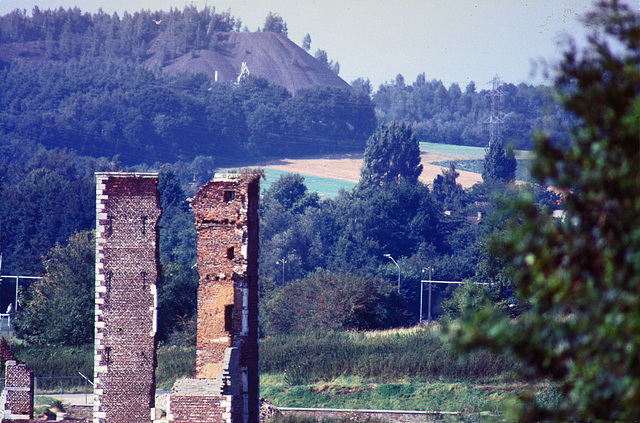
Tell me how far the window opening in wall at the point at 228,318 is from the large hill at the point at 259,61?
488 ft

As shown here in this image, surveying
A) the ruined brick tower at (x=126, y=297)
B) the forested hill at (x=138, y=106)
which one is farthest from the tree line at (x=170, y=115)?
the ruined brick tower at (x=126, y=297)

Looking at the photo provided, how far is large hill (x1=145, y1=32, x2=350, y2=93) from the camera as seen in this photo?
16962 cm

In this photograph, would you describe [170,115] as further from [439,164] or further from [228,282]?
[228,282]

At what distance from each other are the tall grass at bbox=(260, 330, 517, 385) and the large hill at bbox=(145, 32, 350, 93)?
132 meters

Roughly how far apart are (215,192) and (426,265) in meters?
52.3

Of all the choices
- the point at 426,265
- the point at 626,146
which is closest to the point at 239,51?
the point at 426,265

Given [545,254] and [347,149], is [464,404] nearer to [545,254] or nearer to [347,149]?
[545,254]

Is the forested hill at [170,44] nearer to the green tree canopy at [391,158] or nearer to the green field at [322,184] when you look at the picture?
the green field at [322,184]

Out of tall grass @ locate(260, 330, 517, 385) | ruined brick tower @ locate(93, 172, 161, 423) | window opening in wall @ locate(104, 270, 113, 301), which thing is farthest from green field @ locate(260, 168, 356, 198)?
window opening in wall @ locate(104, 270, 113, 301)

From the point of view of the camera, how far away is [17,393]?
712 inches

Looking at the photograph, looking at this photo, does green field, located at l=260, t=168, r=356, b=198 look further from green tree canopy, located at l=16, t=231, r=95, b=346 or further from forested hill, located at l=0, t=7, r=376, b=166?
green tree canopy, located at l=16, t=231, r=95, b=346

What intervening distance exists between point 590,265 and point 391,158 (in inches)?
3607

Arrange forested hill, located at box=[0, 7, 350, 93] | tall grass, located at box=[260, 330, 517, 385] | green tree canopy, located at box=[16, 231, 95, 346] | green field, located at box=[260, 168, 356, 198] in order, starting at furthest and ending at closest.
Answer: forested hill, located at box=[0, 7, 350, 93], green field, located at box=[260, 168, 356, 198], green tree canopy, located at box=[16, 231, 95, 346], tall grass, located at box=[260, 330, 517, 385]

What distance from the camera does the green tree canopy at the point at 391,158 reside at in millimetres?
96375
